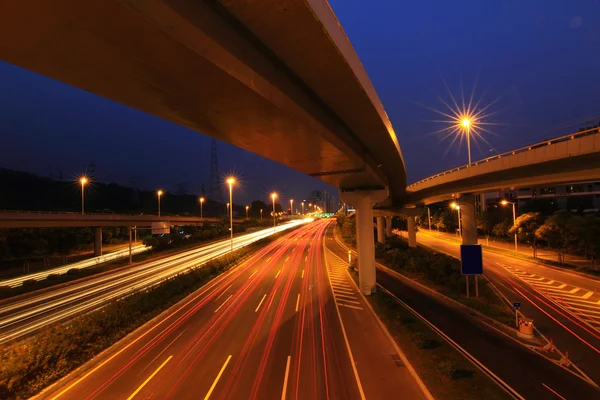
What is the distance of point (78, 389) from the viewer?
34.1 ft

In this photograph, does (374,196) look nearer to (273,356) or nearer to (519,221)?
(273,356)

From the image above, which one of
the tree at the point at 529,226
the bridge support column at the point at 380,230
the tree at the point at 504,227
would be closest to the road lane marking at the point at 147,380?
the tree at the point at 529,226

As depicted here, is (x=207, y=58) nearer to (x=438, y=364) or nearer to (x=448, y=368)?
(x=448, y=368)

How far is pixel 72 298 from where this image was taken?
77.2 feet

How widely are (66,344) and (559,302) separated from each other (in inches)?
1109

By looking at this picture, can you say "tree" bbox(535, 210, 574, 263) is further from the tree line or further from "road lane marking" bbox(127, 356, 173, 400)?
"road lane marking" bbox(127, 356, 173, 400)

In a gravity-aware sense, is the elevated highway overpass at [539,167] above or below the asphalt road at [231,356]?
above

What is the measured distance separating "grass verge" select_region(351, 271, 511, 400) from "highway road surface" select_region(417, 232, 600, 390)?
13.9ft

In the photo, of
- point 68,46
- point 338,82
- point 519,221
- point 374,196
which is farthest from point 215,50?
point 519,221

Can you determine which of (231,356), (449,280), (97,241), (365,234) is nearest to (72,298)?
(231,356)

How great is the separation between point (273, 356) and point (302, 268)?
71.1 ft

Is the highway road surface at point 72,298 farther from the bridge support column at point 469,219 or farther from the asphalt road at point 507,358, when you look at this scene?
the bridge support column at point 469,219

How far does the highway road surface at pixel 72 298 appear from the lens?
18250 mm

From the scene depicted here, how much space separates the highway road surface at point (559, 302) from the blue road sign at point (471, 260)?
147 inches
